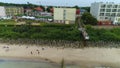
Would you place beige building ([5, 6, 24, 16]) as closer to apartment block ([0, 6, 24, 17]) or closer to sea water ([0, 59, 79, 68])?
apartment block ([0, 6, 24, 17])

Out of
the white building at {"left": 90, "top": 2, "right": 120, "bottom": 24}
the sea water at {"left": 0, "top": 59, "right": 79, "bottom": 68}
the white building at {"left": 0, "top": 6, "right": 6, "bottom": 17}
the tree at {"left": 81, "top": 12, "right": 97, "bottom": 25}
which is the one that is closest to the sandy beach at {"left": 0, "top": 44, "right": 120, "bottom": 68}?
the sea water at {"left": 0, "top": 59, "right": 79, "bottom": 68}

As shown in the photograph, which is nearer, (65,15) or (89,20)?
(89,20)

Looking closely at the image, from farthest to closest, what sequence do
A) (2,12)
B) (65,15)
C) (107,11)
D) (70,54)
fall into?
1. (2,12)
2. (107,11)
3. (65,15)
4. (70,54)

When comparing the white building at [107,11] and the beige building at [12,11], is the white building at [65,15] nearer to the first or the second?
the white building at [107,11]

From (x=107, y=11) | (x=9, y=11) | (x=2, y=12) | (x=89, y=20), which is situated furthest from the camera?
(x=9, y=11)

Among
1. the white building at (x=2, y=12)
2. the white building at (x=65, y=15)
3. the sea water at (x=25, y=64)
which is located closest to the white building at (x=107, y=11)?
the white building at (x=65, y=15)

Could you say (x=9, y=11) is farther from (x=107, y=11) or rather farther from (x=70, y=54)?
(x=70, y=54)

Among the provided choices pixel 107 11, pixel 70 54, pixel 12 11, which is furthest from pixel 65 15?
pixel 12 11
